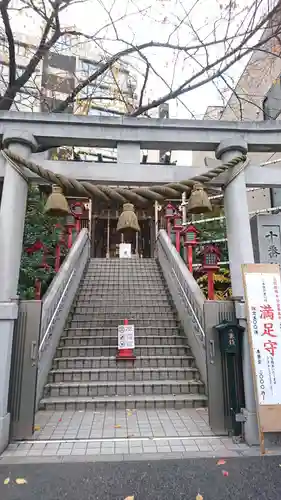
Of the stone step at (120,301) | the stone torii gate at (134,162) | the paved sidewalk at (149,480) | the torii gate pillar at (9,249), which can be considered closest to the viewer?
the paved sidewalk at (149,480)

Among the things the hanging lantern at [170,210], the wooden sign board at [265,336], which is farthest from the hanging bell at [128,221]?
the hanging lantern at [170,210]

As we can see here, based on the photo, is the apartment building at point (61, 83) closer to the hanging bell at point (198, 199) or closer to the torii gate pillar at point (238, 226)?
the torii gate pillar at point (238, 226)

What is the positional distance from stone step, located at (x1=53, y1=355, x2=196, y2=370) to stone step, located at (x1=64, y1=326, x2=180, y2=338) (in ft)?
2.57

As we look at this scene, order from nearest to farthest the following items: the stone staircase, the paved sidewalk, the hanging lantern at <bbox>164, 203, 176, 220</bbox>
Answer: the paved sidewalk < the stone staircase < the hanging lantern at <bbox>164, 203, 176, 220</bbox>

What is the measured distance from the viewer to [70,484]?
126 inches

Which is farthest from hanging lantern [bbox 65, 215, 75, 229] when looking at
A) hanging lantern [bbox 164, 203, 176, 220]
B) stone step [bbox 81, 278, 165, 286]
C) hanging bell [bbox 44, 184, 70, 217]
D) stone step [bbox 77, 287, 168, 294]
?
hanging bell [bbox 44, 184, 70, 217]

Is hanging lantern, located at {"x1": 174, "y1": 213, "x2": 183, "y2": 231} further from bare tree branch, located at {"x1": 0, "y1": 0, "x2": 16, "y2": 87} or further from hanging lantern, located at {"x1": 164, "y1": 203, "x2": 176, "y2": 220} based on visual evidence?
bare tree branch, located at {"x1": 0, "y1": 0, "x2": 16, "y2": 87}

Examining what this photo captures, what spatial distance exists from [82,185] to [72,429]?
3499 millimetres

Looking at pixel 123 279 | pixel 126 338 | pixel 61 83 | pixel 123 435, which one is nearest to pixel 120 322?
pixel 126 338

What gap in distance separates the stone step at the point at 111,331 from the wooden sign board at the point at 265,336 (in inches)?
129

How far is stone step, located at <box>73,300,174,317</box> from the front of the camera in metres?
8.09

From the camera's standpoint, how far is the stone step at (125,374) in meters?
6.04

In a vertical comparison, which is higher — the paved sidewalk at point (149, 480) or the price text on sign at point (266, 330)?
the price text on sign at point (266, 330)

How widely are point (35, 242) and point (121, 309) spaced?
276 cm
